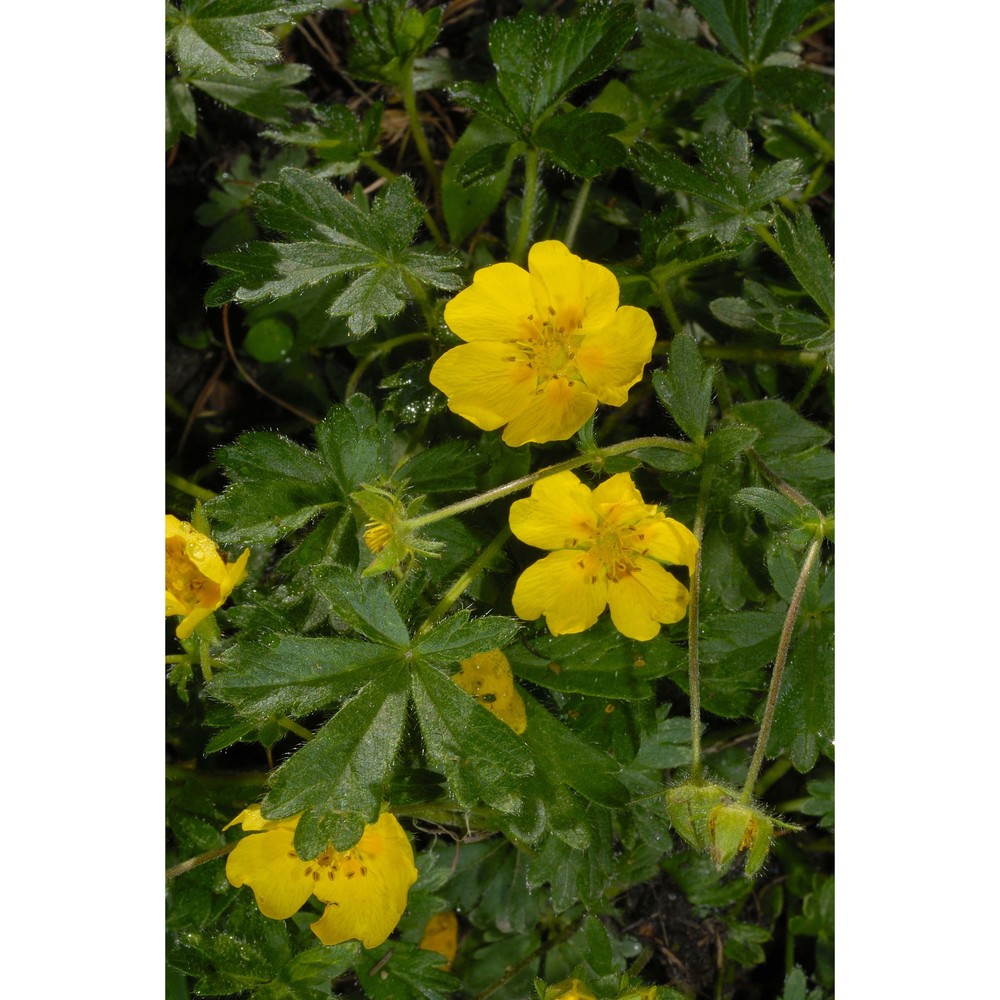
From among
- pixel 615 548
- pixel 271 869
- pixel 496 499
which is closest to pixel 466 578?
pixel 496 499

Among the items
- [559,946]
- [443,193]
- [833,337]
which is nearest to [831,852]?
[559,946]

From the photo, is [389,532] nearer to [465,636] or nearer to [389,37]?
[465,636]

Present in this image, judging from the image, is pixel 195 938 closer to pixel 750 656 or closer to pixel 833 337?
pixel 750 656

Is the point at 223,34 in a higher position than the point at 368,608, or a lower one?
higher

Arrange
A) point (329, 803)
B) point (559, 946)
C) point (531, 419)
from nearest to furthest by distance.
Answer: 1. point (329, 803)
2. point (531, 419)
3. point (559, 946)

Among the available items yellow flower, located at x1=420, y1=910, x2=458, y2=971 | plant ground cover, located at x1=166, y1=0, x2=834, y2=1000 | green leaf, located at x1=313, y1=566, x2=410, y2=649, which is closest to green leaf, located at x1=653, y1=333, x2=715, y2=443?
plant ground cover, located at x1=166, y1=0, x2=834, y2=1000

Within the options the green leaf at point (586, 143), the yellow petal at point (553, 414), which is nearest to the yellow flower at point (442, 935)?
the yellow petal at point (553, 414)

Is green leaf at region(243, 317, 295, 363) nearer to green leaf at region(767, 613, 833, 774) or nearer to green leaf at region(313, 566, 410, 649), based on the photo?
green leaf at region(313, 566, 410, 649)
